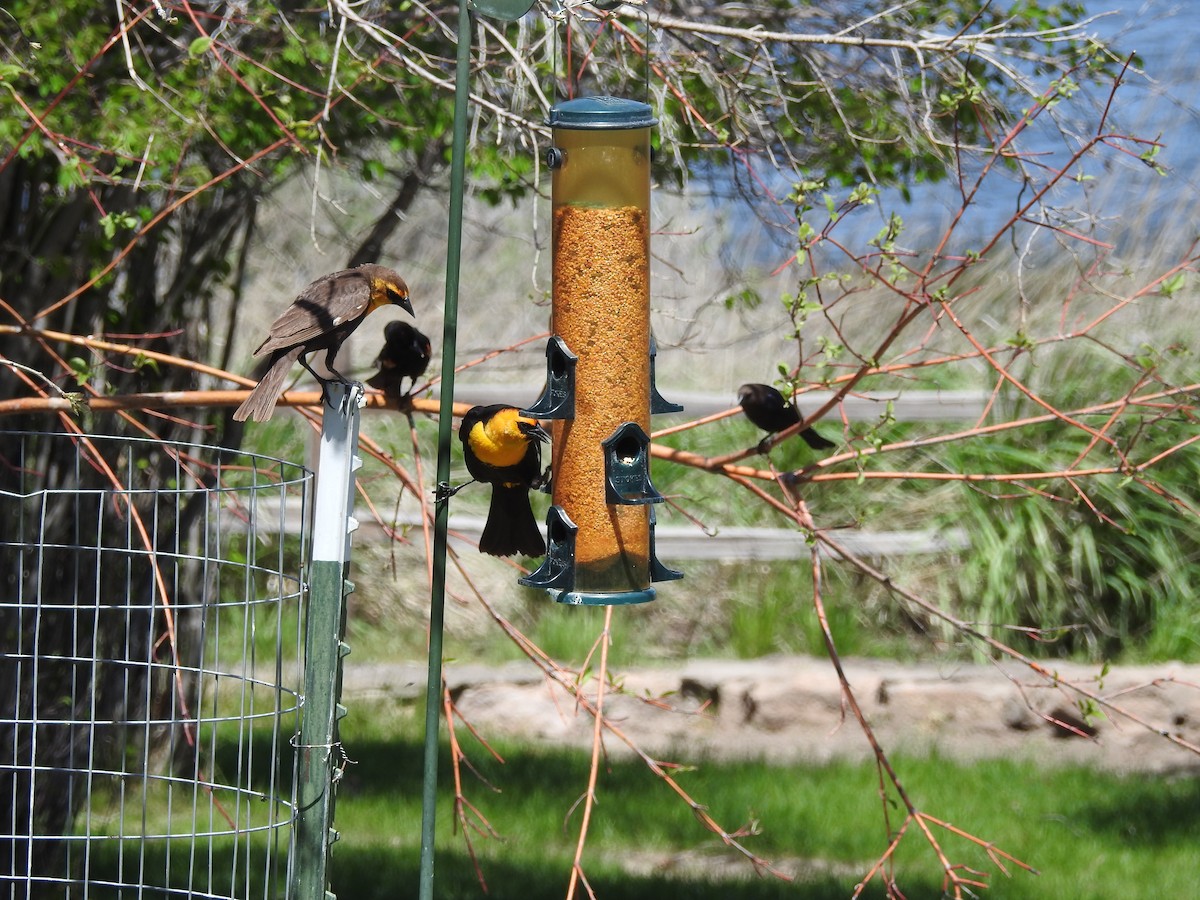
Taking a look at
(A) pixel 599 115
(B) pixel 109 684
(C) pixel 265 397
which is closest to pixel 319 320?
(C) pixel 265 397

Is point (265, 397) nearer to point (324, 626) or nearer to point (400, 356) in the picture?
point (324, 626)

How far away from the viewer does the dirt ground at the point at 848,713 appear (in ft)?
23.2

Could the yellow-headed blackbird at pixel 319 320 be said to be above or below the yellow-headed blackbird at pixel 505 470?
above

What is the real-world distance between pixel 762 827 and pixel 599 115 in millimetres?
3725

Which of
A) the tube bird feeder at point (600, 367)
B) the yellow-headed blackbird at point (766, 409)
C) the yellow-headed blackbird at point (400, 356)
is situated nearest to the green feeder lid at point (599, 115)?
the tube bird feeder at point (600, 367)

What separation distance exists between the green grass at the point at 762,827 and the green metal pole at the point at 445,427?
2.85 meters

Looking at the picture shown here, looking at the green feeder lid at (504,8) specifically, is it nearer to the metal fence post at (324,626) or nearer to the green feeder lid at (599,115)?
the green feeder lid at (599,115)

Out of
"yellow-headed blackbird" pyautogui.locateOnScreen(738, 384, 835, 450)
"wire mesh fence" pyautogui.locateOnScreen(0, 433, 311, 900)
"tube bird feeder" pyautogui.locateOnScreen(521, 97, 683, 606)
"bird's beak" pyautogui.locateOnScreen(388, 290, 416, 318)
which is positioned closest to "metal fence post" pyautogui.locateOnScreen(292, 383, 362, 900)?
"tube bird feeder" pyautogui.locateOnScreen(521, 97, 683, 606)

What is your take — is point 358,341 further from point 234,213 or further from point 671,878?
point 671,878

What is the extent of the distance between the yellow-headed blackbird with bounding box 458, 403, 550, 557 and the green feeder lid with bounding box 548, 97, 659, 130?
0.67 m

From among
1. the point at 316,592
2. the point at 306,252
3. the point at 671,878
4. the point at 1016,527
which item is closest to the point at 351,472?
the point at 316,592

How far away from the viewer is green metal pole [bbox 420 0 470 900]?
2.54 metres

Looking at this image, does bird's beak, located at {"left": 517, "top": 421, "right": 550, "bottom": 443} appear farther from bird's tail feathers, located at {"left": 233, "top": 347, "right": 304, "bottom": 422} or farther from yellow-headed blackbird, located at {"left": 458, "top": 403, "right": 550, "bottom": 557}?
bird's tail feathers, located at {"left": 233, "top": 347, "right": 304, "bottom": 422}

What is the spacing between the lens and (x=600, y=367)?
330 centimetres
